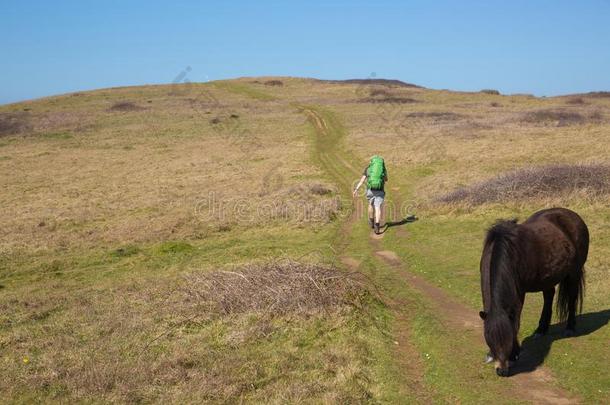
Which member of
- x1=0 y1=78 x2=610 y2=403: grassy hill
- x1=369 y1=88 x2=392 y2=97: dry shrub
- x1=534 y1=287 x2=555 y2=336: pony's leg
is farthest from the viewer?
x1=369 y1=88 x2=392 y2=97: dry shrub

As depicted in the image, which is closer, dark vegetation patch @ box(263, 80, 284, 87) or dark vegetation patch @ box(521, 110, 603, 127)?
dark vegetation patch @ box(521, 110, 603, 127)

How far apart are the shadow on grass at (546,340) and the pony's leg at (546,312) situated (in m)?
0.12

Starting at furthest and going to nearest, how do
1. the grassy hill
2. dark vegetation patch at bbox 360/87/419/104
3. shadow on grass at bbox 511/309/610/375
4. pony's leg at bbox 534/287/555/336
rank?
dark vegetation patch at bbox 360/87/419/104, pony's leg at bbox 534/287/555/336, the grassy hill, shadow on grass at bbox 511/309/610/375

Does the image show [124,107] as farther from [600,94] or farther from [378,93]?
[600,94]

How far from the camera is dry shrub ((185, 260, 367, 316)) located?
39.3ft

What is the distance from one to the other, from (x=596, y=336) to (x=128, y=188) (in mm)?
27412

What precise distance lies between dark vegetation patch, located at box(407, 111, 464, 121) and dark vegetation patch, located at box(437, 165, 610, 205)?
36674 millimetres

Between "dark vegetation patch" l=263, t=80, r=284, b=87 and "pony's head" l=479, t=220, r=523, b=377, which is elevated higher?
"dark vegetation patch" l=263, t=80, r=284, b=87

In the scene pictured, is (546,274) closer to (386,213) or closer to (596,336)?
(596,336)

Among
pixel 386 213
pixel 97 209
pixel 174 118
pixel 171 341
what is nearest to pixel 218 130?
pixel 174 118

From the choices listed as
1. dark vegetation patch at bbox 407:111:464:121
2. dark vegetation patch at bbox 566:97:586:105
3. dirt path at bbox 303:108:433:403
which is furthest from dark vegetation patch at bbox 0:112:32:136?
dark vegetation patch at bbox 566:97:586:105

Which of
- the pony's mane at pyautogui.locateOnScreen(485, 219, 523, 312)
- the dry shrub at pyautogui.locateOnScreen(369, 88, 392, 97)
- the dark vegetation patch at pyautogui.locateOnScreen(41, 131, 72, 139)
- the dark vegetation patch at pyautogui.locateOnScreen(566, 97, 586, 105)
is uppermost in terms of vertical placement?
the dry shrub at pyautogui.locateOnScreen(369, 88, 392, 97)

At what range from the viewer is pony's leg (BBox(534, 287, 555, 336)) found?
9.91 m

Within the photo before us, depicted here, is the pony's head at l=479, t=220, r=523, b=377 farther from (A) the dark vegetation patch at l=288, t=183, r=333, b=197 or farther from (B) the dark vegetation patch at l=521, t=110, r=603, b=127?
(B) the dark vegetation patch at l=521, t=110, r=603, b=127
